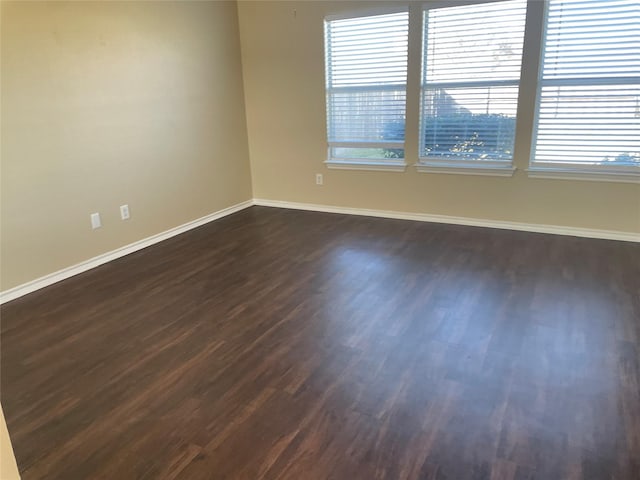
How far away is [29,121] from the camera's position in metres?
3.13

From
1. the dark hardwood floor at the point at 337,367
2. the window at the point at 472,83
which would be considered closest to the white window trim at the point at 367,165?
the window at the point at 472,83

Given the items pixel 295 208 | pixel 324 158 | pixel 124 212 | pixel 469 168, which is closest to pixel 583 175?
pixel 469 168

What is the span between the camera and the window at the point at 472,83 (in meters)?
3.85

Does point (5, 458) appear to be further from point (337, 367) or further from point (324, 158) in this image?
point (324, 158)

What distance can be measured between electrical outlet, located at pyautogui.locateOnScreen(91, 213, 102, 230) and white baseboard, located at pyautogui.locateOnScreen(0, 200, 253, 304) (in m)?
0.25

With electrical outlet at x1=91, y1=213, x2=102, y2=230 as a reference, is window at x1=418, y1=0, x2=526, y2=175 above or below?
above

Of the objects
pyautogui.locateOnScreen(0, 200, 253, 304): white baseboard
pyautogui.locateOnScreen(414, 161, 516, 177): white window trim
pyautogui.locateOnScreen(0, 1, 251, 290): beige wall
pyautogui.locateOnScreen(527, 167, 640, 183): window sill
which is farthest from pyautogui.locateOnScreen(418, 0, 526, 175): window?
pyautogui.locateOnScreen(0, 200, 253, 304): white baseboard

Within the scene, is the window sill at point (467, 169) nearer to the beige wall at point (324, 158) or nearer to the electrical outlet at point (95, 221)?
the beige wall at point (324, 158)

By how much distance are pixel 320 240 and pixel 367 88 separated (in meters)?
1.67

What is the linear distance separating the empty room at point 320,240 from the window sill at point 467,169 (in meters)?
0.04

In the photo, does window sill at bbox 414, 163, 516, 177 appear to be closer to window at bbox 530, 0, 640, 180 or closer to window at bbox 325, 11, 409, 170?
window at bbox 325, 11, 409, 170

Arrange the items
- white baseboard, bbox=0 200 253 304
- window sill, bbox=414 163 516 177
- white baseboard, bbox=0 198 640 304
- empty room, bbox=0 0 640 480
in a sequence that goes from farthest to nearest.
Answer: window sill, bbox=414 163 516 177 → white baseboard, bbox=0 198 640 304 → white baseboard, bbox=0 200 253 304 → empty room, bbox=0 0 640 480

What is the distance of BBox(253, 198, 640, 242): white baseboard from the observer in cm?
388

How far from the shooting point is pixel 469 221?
4.40 metres
